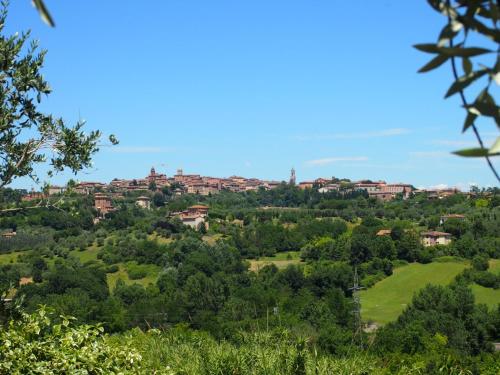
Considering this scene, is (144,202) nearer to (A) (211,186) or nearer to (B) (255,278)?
(A) (211,186)

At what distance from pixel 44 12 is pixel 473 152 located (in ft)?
2.15

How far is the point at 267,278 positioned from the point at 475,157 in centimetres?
5285

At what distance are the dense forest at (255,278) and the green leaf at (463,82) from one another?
3.40m

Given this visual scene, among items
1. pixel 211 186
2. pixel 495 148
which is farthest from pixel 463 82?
pixel 211 186

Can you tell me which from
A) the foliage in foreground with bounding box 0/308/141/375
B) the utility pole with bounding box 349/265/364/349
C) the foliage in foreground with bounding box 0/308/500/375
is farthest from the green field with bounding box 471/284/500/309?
the foliage in foreground with bounding box 0/308/141/375

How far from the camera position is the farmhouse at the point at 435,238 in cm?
6222

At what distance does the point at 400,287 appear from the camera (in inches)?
1996

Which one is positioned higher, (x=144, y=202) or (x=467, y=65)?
(x=467, y=65)

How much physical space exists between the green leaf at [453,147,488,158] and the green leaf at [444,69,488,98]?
105mm


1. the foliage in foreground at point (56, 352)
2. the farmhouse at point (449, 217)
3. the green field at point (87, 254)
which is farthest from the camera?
the farmhouse at point (449, 217)

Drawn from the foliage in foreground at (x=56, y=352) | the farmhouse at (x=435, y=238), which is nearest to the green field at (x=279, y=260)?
the farmhouse at (x=435, y=238)

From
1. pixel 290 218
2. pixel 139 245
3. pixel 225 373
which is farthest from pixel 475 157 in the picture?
pixel 290 218

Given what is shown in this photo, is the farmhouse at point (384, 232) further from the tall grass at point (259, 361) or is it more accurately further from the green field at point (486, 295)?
the tall grass at point (259, 361)

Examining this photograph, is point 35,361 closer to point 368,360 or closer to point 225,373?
point 225,373
